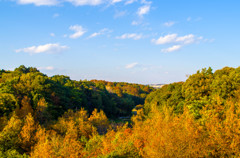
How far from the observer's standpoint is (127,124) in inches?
1922

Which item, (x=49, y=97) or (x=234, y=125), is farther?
(x=49, y=97)

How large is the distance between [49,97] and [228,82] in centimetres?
4475

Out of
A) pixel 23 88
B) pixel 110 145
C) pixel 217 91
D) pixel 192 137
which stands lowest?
pixel 110 145

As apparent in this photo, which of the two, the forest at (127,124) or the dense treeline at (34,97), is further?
the dense treeline at (34,97)

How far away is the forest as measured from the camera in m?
19.5

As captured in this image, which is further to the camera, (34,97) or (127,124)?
(34,97)

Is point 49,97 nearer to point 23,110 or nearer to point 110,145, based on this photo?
point 23,110

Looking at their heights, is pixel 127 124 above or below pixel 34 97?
below

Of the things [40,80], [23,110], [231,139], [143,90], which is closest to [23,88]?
[40,80]

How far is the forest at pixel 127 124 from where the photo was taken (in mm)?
19484

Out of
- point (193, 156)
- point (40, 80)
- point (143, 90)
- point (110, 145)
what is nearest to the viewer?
point (193, 156)

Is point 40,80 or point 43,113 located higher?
point 40,80

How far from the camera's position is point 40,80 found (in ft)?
192

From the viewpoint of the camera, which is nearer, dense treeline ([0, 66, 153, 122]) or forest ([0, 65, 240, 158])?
forest ([0, 65, 240, 158])
